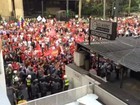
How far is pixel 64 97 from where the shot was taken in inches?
415

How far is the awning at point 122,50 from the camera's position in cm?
1034

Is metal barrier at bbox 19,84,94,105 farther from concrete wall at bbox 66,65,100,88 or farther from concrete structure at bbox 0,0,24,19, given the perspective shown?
concrete structure at bbox 0,0,24,19

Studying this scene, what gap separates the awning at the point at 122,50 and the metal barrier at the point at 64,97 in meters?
1.75

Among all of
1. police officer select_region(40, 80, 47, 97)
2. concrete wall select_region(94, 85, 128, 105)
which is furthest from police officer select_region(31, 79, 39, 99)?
concrete wall select_region(94, 85, 128, 105)

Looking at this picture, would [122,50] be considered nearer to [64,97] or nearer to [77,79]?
[77,79]

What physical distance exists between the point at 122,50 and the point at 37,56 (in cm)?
616

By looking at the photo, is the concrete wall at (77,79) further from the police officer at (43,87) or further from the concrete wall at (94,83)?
the police officer at (43,87)

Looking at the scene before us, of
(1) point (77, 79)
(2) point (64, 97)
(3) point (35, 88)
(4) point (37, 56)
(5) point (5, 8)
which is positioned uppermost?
(5) point (5, 8)

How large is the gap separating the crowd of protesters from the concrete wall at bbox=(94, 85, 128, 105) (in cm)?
216

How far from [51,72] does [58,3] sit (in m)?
35.9

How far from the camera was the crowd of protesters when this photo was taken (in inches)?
499

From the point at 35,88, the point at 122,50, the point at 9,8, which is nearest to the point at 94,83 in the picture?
the point at 122,50

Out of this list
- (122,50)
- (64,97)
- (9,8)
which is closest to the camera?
(64,97)

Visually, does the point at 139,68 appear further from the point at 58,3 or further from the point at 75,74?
the point at 58,3
